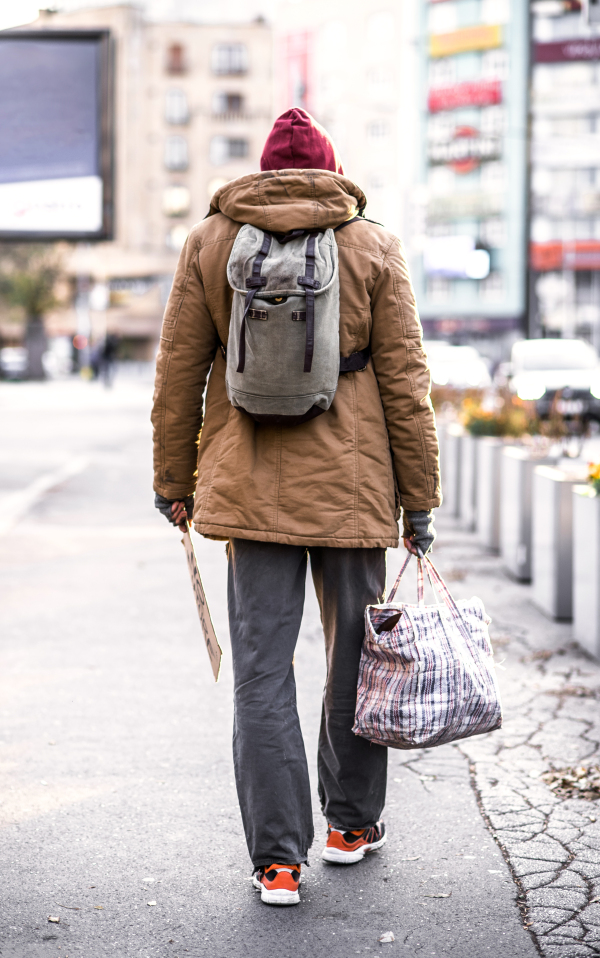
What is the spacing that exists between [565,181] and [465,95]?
7.38 metres

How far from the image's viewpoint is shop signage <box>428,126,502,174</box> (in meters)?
66.7

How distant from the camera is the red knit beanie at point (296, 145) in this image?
120 inches

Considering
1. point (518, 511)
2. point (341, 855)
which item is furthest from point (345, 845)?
point (518, 511)

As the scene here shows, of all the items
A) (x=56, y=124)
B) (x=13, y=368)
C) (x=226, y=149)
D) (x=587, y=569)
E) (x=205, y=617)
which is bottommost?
(x=587, y=569)

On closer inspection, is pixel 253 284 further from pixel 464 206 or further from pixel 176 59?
pixel 176 59

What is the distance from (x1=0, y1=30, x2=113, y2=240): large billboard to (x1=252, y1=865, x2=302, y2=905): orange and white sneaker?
34.9 ft

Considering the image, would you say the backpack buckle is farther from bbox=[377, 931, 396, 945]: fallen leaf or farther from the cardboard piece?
bbox=[377, 931, 396, 945]: fallen leaf

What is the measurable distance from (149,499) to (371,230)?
9.52 m

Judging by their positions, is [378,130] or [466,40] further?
[378,130]

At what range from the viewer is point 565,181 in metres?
66.2

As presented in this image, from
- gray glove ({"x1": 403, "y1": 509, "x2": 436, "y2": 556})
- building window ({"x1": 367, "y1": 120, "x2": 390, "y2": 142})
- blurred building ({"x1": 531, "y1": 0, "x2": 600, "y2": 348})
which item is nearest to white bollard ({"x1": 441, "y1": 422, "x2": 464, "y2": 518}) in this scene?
gray glove ({"x1": 403, "y1": 509, "x2": 436, "y2": 556})

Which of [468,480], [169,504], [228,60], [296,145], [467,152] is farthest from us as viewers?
[228,60]

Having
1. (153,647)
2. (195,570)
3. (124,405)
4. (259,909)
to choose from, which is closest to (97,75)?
(153,647)

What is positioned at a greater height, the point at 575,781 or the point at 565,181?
the point at 565,181
